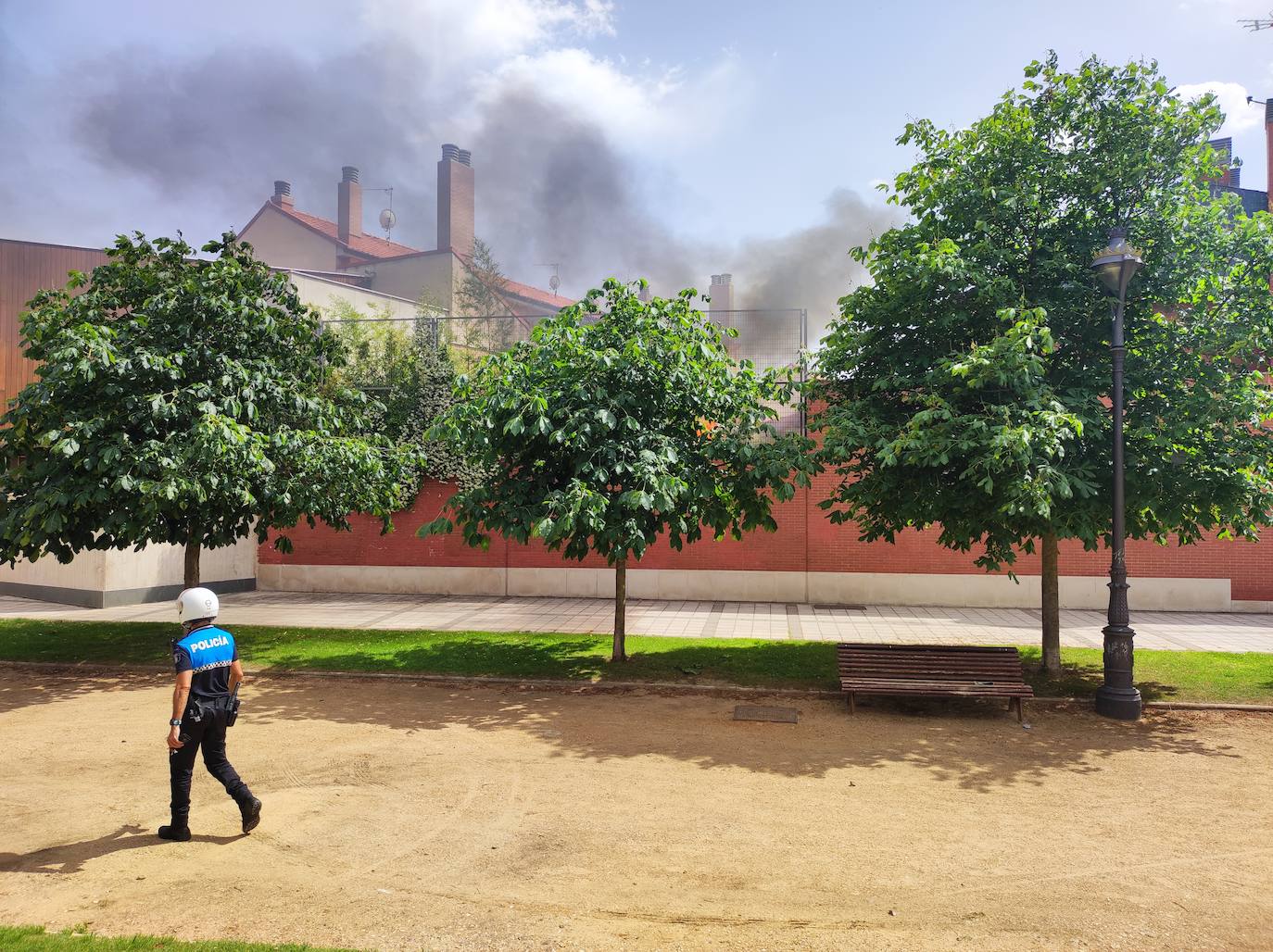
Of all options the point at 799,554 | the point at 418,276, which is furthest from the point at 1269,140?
the point at 418,276

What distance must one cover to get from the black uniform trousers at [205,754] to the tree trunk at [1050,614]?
1009 centimetres

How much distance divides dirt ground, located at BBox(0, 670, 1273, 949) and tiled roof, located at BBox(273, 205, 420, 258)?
32.0m

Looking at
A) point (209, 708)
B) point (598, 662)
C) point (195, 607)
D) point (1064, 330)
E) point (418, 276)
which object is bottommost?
point (598, 662)

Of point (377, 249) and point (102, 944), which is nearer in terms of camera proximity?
point (102, 944)

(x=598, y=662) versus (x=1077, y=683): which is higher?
(x=1077, y=683)

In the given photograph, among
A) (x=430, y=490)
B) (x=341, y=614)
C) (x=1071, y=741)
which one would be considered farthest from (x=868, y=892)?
(x=430, y=490)

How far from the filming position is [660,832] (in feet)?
19.0

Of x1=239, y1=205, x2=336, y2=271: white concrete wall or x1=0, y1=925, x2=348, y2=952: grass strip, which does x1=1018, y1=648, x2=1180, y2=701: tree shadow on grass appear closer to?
x1=0, y1=925, x2=348, y2=952: grass strip

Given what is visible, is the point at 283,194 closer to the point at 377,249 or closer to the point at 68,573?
the point at 377,249

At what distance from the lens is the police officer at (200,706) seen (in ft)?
17.4

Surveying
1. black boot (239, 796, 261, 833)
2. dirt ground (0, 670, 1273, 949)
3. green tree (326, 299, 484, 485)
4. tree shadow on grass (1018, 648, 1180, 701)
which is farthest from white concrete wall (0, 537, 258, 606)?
tree shadow on grass (1018, 648, 1180, 701)

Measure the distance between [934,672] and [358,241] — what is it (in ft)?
123

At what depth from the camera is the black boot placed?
18.3 ft

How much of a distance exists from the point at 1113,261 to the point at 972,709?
18.2 feet
